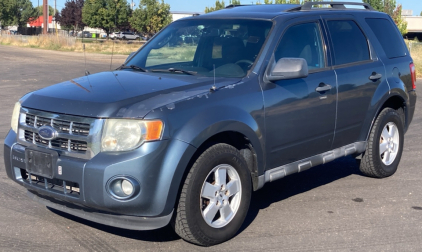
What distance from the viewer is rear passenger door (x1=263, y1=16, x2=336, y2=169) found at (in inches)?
193

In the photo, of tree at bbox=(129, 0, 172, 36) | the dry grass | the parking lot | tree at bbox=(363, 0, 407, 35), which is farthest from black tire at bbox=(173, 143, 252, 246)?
tree at bbox=(129, 0, 172, 36)

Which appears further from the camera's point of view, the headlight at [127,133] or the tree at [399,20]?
the tree at [399,20]

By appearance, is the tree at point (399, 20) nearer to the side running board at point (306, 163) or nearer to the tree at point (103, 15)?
the tree at point (103, 15)

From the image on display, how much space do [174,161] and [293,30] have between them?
217 centimetres

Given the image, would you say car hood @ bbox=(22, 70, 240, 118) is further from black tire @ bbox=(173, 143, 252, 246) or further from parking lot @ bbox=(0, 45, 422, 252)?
parking lot @ bbox=(0, 45, 422, 252)

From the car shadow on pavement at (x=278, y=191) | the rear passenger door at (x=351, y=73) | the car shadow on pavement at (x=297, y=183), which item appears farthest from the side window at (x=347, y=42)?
the car shadow on pavement at (x=278, y=191)

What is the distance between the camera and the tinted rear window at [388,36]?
648cm

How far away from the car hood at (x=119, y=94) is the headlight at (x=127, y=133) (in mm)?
59

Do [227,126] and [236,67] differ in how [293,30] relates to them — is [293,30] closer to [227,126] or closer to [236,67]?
[236,67]

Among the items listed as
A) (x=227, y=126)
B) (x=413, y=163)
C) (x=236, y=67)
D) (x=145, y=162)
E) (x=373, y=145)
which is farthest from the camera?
(x=413, y=163)

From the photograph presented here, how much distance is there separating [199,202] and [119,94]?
1.06 meters

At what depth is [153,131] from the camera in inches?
154

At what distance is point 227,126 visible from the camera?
14.4 ft

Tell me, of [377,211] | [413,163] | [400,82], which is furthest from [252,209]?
[413,163]
